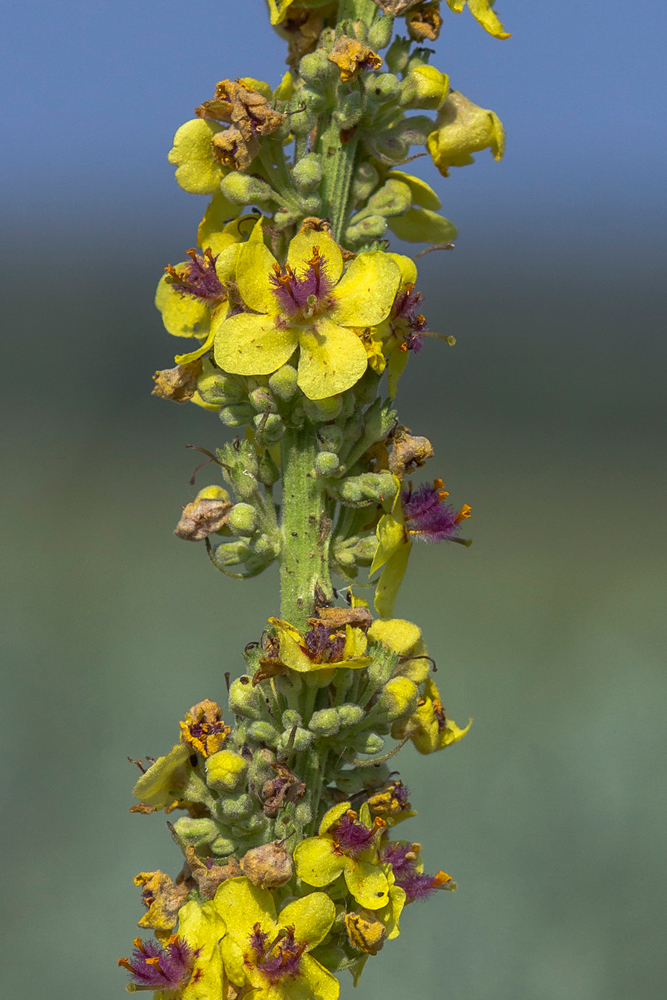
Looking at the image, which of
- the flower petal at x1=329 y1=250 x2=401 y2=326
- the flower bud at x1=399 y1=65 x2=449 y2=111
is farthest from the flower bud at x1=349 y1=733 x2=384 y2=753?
the flower bud at x1=399 y1=65 x2=449 y2=111

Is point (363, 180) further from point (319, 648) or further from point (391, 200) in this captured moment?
point (319, 648)

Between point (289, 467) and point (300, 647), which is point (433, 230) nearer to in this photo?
point (289, 467)

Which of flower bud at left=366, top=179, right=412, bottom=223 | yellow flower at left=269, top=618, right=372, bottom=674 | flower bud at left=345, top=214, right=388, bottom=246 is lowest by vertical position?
yellow flower at left=269, top=618, right=372, bottom=674

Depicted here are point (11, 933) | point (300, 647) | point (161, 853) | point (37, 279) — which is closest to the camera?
point (300, 647)

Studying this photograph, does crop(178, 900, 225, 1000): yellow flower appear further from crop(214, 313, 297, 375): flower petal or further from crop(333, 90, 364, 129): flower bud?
crop(333, 90, 364, 129): flower bud

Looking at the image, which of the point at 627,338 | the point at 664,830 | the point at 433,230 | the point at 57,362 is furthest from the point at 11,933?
the point at 627,338

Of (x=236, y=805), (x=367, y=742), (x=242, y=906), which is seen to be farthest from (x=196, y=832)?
(x=367, y=742)

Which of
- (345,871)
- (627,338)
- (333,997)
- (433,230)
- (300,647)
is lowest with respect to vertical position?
(333,997)

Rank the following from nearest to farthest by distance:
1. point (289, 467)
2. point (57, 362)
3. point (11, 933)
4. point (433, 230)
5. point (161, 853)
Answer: point (289, 467)
point (433, 230)
point (11, 933)
point (161, 853)
point (57, 362)
